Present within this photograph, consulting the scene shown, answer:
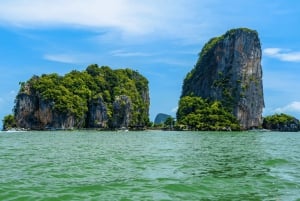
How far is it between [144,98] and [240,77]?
45446mm

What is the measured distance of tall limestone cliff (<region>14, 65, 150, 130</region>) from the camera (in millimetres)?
138875

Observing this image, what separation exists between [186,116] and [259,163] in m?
142

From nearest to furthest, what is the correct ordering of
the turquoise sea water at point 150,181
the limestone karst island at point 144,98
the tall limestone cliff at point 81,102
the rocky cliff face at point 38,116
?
the turquoise sea water at point 150,181
the rocky cliff face at point 38,116
the tall limestone cliff at point 81,102
the limestone karst island at point 144,98

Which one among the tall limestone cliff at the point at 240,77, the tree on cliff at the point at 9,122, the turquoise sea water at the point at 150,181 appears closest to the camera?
the turquoise sea water at the point at 150,181

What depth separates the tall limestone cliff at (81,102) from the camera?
139m

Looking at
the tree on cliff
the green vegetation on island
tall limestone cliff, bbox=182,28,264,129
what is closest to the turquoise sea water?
the tree on cliff

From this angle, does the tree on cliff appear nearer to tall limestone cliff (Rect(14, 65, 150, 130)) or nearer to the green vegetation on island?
tall limestone cliff (Rect(14, 65, 150, 130))

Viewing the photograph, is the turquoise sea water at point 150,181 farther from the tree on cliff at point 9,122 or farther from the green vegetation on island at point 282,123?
the green vegetation on island at point 282,123

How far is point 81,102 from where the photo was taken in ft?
483

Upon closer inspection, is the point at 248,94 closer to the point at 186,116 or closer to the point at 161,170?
the point at 186,116

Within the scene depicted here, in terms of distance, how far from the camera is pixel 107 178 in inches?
608

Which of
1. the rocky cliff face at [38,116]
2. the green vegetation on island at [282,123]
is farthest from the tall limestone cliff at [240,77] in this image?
the rocky cliff face at [38,116]

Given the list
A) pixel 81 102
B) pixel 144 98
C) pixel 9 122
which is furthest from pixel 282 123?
pixel 9 122

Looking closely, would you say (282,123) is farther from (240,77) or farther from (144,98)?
(144,98)
